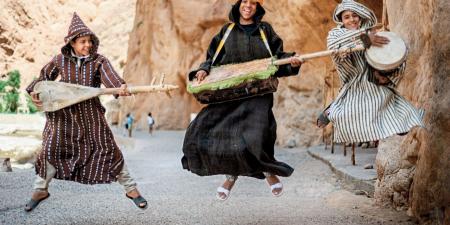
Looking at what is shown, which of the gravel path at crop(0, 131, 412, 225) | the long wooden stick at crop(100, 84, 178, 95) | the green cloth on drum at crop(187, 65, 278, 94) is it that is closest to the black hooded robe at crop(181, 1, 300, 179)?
the green cloth on drum at crop(187, 65, 278, 94)

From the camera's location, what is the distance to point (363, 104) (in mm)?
3965

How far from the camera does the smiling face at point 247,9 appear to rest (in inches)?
177

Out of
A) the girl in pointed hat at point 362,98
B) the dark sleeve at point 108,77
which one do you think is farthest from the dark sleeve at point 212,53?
the girl in pointed hat at point 362,98

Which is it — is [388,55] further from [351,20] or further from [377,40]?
[351,20]

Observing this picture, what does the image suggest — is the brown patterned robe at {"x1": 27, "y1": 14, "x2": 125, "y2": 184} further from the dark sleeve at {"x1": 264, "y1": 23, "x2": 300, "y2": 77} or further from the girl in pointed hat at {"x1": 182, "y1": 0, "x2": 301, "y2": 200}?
the dark sleeve at {"x1": 264, "y1": 23, "x2": 300, "y2": 77}

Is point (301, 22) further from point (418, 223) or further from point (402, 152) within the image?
point (418, 223)

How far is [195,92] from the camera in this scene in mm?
4488

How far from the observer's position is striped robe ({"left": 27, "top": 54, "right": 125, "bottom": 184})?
14.9 ft

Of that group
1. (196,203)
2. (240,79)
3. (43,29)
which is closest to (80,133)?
(240,79)

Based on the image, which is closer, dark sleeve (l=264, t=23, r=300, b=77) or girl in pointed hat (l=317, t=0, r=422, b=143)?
girl in pointed hat (l=317, t=0, r=422, b=143)

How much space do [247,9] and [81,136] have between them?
1796mm

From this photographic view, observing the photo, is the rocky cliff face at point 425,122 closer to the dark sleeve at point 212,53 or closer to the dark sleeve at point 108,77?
the dark sleeve at point 212,53

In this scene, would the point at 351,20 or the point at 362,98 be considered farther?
the point at 351,20

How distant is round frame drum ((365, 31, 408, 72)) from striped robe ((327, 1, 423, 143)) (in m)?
0.19
